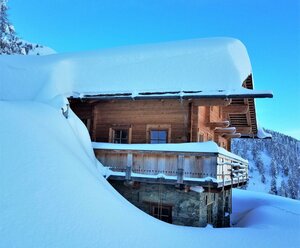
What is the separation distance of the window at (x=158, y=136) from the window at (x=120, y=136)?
53.1 inches

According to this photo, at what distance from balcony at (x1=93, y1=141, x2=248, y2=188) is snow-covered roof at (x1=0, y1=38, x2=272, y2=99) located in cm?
280

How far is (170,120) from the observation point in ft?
43.7

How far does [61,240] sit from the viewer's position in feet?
15.5

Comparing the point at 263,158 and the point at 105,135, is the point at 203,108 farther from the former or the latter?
the point at 263,158

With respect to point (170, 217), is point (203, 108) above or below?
above

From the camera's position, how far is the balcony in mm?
10094

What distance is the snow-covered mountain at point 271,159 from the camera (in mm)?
86062

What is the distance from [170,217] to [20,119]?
689 centimetres

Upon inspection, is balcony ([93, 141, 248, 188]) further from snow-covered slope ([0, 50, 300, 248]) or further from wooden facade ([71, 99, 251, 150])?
wooden facade ([71, 99, 251, 150])

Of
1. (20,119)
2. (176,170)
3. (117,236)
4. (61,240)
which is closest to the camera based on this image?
(61,240)

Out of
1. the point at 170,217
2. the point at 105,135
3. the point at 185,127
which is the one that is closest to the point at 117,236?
the point at 170,217

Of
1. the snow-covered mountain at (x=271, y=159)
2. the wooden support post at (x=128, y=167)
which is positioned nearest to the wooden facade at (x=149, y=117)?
the wooden support post at (x=128, y=167)

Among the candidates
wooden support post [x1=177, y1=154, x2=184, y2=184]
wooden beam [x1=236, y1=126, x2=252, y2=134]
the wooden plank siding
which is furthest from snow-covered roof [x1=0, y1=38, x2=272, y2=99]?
wooden beam [x1=236, y1=126, x2=252, y2=134]

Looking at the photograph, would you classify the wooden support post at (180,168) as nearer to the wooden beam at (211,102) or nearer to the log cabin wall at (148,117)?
the log cabin wall at (148,117)
